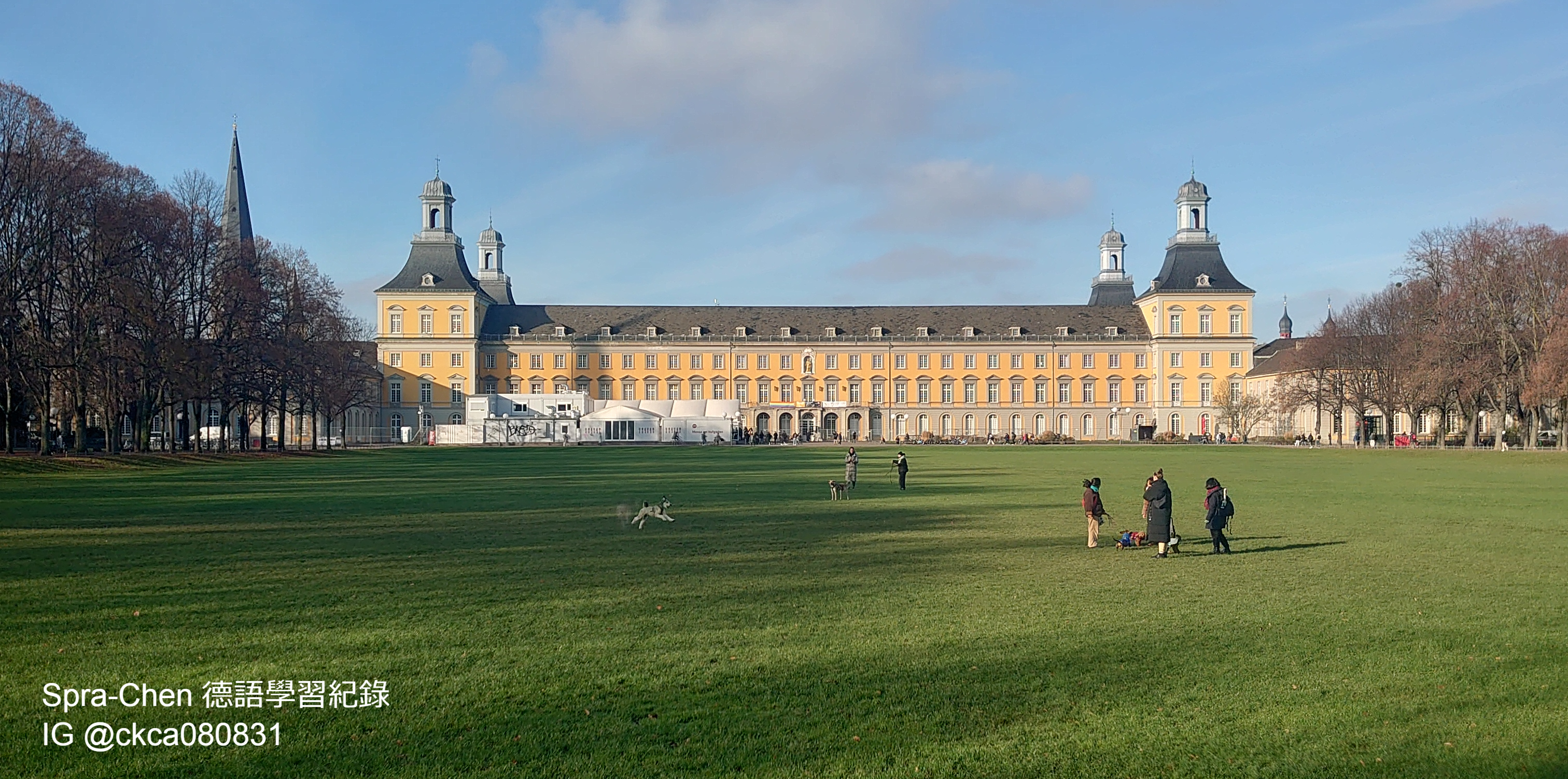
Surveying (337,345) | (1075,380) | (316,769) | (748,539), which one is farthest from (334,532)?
(1075,380)

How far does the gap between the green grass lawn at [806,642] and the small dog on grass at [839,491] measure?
16.6 feet

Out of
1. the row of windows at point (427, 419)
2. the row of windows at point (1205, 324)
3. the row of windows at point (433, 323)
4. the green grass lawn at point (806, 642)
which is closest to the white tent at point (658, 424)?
the row of windows at point (427, 419)

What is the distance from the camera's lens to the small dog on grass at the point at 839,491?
25.8 m

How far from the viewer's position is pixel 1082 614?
10602 millimetres

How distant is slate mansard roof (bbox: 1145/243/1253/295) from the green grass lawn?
88.2 metres

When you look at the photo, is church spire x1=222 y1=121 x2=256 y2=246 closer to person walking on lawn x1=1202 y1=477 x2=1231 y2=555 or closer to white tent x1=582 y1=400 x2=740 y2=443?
white tent x1=582 y1=400 x2=740 y2=443

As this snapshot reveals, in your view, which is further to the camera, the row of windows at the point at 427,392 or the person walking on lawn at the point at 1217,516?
the row of windows at the point at 427,392

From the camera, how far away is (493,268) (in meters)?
120

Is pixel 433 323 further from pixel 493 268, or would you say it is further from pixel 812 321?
pixel 812 321

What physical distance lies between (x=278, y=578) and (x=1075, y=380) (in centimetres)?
10213

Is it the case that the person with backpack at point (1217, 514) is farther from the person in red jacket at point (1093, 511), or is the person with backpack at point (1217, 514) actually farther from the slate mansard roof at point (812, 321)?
the slate mansard roof at point (812, 321)

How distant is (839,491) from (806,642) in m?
17.1

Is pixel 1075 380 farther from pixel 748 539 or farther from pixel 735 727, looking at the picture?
pixel 735 727

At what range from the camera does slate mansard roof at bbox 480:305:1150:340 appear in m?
108
